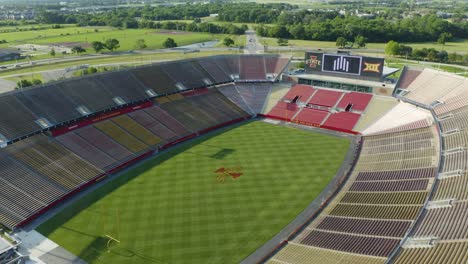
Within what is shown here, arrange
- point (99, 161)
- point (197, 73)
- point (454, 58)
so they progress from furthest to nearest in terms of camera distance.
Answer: point (454, 58) < point (197, 73) < point (99, 161)

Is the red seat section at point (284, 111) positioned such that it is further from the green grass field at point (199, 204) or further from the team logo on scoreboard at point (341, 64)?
the green grass field at point (199, 204)

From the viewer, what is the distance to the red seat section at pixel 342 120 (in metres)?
64.2

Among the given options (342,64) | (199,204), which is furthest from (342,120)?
(199,204)

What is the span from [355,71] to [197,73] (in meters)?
32.4

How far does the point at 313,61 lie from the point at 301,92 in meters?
7.12

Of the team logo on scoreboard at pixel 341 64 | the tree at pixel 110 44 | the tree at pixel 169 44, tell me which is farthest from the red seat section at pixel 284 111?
the tree at pixel 110 44

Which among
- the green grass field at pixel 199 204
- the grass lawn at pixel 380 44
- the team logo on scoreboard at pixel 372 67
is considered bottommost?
the green grass field at pixel 199 204

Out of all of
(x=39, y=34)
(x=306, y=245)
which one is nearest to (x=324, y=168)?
(x=306, y=245)

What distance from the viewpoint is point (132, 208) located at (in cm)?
4025

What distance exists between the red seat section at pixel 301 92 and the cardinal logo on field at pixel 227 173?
1173 inches

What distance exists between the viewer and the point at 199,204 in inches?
1614

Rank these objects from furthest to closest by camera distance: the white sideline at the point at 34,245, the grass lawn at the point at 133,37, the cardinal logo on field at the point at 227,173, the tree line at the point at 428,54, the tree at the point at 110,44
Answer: the grass lawn at the point at 133,37
the tree at the point at 110,44
the tree line at the point at 428,54
the cardinal logo on field at the point at 227,173
the white sideline at the point at 34,245

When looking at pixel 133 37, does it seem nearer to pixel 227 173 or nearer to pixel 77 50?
pixel 77 50

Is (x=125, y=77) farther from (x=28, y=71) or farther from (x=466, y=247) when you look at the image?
(x=466, y=247)
